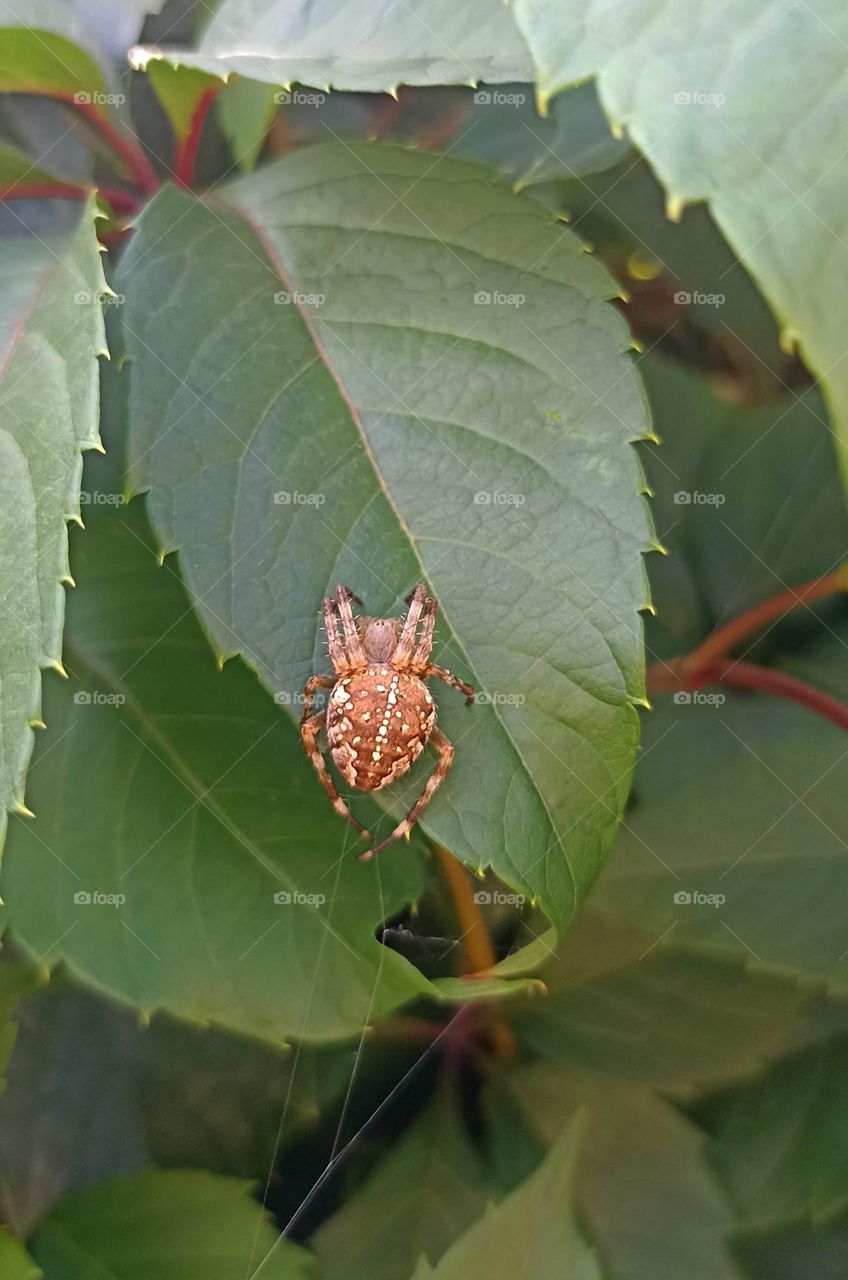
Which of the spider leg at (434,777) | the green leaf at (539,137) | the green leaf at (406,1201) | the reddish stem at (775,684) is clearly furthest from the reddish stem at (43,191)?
the green leaf at (406,1201)

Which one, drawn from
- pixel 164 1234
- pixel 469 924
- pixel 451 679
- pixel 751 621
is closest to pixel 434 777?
pixel 451 679

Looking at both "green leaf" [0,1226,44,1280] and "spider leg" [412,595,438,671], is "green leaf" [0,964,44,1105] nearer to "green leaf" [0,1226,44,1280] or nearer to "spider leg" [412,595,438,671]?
"green leaf" [0,1226,44,1280]

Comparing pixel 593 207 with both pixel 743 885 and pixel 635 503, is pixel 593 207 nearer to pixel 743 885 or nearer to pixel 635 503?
pixel 635 503

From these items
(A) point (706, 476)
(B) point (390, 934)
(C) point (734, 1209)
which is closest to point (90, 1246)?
(B) point (390, 934)

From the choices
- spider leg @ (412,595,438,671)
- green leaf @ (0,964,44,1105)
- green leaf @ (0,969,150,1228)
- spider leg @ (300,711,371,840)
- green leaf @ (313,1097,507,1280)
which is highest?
spider leg @ (412,595,438,671)

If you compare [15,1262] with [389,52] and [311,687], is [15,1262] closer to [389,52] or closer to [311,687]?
[311,687]

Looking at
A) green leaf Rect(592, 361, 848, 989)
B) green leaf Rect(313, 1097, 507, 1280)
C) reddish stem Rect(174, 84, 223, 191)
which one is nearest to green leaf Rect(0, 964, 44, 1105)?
green leaf Rect(313, 1097, 507, 1280)

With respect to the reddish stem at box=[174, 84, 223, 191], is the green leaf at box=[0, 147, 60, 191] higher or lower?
lower
